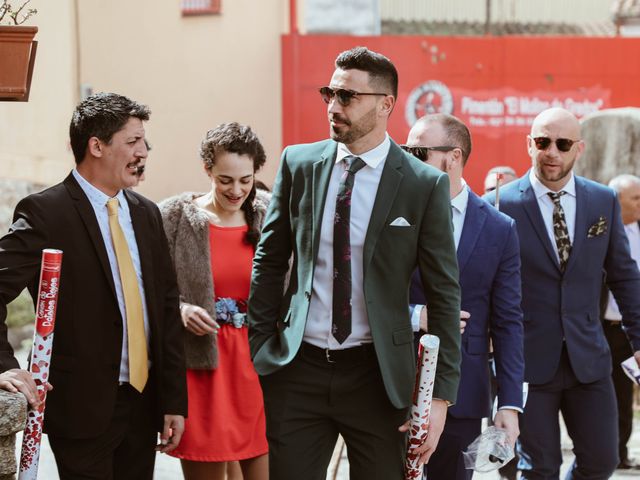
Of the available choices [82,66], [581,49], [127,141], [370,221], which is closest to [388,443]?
[370,221]

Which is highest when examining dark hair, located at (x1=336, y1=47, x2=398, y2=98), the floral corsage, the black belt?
dark hair, located at (x1=336, y1=47, x2=398, y2=98)

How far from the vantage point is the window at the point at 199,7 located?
15.2 meters

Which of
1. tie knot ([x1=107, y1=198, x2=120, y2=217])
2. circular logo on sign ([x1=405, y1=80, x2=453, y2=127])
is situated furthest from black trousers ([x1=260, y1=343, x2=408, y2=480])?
circular logo on sign ([x1=405, y1=80, x2=453, y2=127])

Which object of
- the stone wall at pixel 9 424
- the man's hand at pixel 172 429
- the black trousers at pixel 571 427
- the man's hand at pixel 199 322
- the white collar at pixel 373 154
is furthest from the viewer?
the black trousers at pixel 571 427

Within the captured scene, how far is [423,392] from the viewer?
12.7 ft

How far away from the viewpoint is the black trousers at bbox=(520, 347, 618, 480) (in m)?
5.33

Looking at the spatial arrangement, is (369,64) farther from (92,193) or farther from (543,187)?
(543,187)

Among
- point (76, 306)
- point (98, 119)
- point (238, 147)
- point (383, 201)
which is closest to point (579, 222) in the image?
point (238, 147)

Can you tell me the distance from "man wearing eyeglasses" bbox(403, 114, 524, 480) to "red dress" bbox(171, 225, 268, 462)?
955mm

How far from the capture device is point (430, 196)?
4000 millimetres

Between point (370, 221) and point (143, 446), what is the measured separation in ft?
4.15

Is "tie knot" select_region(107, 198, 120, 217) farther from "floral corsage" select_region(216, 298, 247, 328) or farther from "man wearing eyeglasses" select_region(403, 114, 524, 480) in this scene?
"man wearing eyeglasses" select_region(403, 114, 524, 480)

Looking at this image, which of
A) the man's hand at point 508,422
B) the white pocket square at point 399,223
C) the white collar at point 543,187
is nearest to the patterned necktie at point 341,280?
the white pocket square at point 399,223

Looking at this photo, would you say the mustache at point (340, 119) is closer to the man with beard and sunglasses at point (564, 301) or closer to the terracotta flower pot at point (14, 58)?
the terracotta flower pot at point (14, 58)
